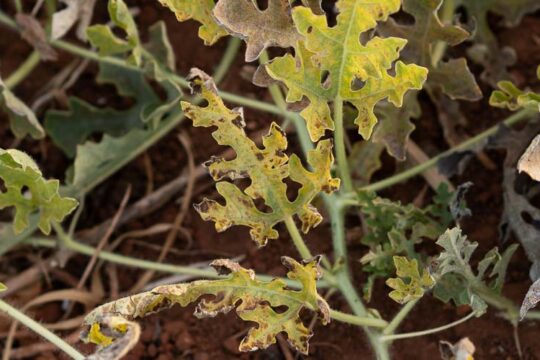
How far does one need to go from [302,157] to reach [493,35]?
55 cm

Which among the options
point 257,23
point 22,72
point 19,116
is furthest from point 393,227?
point 22,72

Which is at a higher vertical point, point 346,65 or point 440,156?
point 346,65

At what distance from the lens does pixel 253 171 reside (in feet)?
6.16

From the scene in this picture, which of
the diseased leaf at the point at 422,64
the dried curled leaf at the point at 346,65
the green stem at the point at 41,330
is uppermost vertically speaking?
the dried curled leaf at the point at 346,65

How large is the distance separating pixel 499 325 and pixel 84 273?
922mm

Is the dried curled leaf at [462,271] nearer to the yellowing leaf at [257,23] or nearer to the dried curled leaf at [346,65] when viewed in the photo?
the dried curled leaf at [346,65]

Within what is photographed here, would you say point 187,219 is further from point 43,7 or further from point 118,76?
point 43,7

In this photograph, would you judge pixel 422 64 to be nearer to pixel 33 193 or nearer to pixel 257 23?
pixel 257 23

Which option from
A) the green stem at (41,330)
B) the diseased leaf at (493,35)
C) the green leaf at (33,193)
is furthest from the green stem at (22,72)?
the diseased leaf at (493,35)

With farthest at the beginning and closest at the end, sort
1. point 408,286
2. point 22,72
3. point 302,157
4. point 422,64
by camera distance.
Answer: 1. point 22,72
2. point 302,157
3. point 422,64
4. point 408,286

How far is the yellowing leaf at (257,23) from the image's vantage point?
72.7 inches

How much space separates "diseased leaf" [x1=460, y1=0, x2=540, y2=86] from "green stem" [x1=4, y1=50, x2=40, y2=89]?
1.05 m

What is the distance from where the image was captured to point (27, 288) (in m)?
2.35

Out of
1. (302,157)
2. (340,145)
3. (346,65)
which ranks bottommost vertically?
(302,157)
